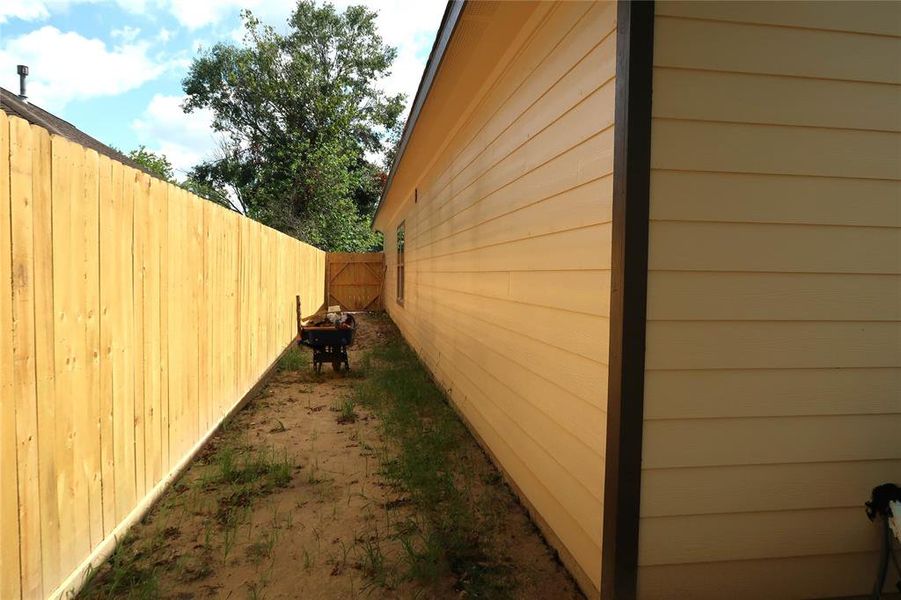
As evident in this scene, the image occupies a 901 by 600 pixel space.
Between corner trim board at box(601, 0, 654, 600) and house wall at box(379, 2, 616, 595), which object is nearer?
corner trim board at box(601, 0, 654, 600)

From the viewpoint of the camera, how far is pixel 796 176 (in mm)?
1942

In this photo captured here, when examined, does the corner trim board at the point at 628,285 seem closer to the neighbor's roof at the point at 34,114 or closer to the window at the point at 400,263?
the neighbor's roof at the point at 34,114

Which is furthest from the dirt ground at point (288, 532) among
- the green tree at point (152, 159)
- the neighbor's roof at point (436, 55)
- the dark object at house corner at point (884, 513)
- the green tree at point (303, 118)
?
the green tree at point (152, 159)

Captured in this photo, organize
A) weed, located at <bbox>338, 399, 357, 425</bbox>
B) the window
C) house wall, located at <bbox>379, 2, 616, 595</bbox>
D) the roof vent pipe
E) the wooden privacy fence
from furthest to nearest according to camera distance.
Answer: the roof vent pipe, the window, weed, located at <bbox>338, 399, 357, 425</bbox>, house wall, located at <bbox>379, 2, 616, 595</bbox>, the wooden privacy fence

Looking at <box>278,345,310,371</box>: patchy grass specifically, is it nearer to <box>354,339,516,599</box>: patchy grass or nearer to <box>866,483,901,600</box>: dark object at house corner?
<box>354,339,516,599</box>: patchy grass

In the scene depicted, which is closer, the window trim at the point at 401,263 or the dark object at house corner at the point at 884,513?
the dark object at house corner at the point at 884,513

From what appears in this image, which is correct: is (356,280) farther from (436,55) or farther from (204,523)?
(204,523)

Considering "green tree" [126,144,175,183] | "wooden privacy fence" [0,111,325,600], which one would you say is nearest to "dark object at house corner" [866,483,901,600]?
"wooden privacy fence" [0,111,325,600]

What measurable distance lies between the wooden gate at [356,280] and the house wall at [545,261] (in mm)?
13368

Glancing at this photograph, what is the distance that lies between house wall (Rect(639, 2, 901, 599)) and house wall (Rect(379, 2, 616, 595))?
0.25 meters

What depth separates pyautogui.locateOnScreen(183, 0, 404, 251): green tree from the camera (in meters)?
23.2

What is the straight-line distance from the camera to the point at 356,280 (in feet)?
59.2

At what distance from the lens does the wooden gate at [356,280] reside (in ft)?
58.2

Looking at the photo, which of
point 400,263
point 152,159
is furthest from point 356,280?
point 152,159
